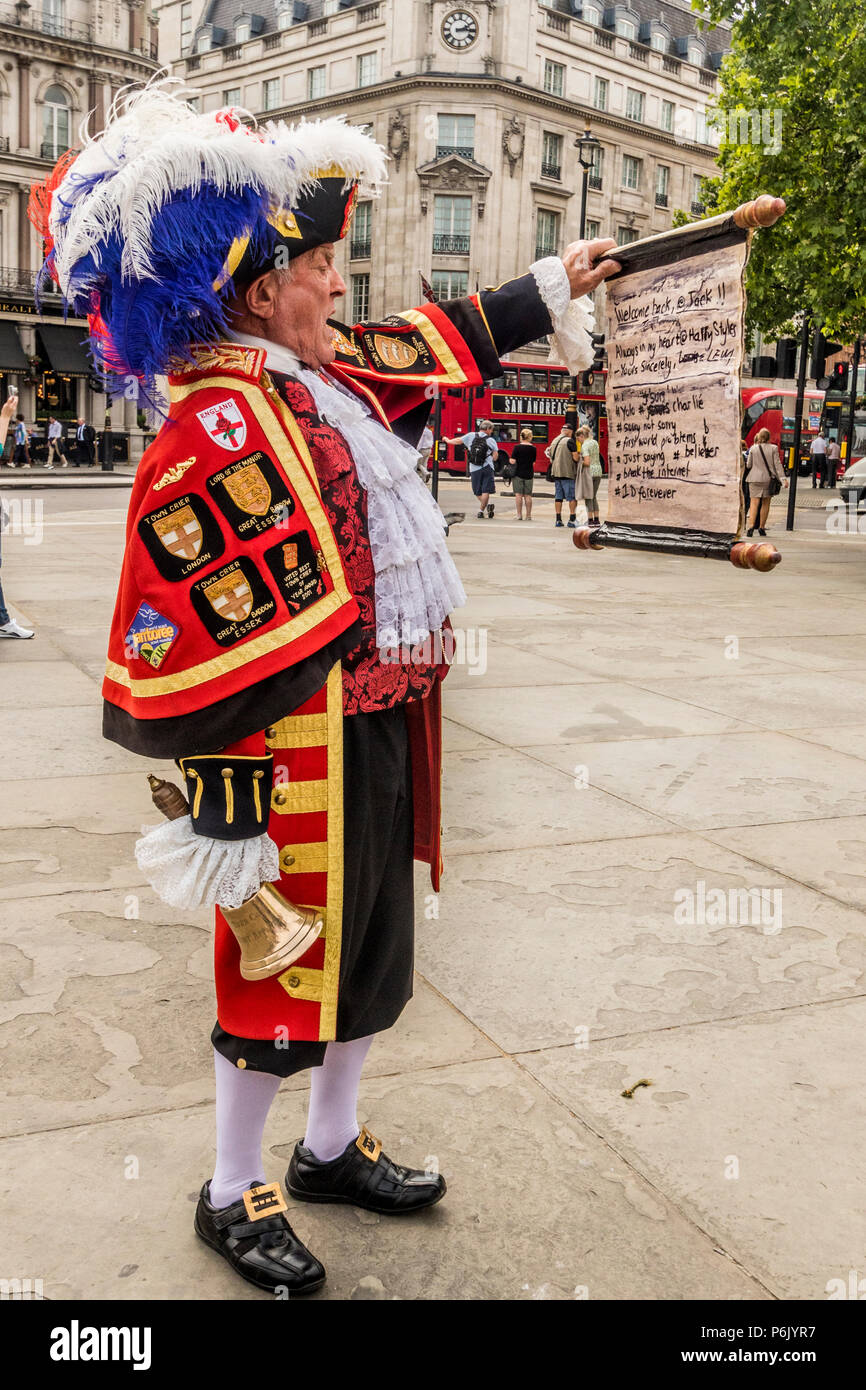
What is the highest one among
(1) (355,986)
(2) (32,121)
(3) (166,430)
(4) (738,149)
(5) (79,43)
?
(5) (79,43)

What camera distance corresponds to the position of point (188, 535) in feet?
6.69

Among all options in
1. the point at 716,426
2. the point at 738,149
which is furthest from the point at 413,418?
the point at 738,149

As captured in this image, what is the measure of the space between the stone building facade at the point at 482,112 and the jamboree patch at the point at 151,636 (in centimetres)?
4476

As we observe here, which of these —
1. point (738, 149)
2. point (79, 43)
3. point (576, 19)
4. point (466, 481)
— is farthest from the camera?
point (576, 19)

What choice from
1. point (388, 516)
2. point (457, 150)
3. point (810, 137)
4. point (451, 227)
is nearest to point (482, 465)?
point (810, 137)

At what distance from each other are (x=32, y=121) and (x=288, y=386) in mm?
Answer: 42742

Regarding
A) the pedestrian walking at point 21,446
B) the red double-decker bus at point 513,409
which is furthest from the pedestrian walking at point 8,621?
the red double-decker bus at point 513,409

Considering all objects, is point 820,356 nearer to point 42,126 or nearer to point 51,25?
point 42,126

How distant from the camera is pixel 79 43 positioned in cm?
3881

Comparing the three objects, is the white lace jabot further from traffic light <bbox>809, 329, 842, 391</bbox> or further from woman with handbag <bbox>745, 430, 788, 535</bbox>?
traffic light <bbox>809, 329, 842, 391</bbox>

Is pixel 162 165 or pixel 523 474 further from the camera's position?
pixel 523 474

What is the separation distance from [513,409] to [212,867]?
35.2 meters

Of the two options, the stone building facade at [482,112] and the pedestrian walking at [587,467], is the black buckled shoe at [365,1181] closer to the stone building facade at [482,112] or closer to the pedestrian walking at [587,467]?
the pedestrian walking at [587,467]
